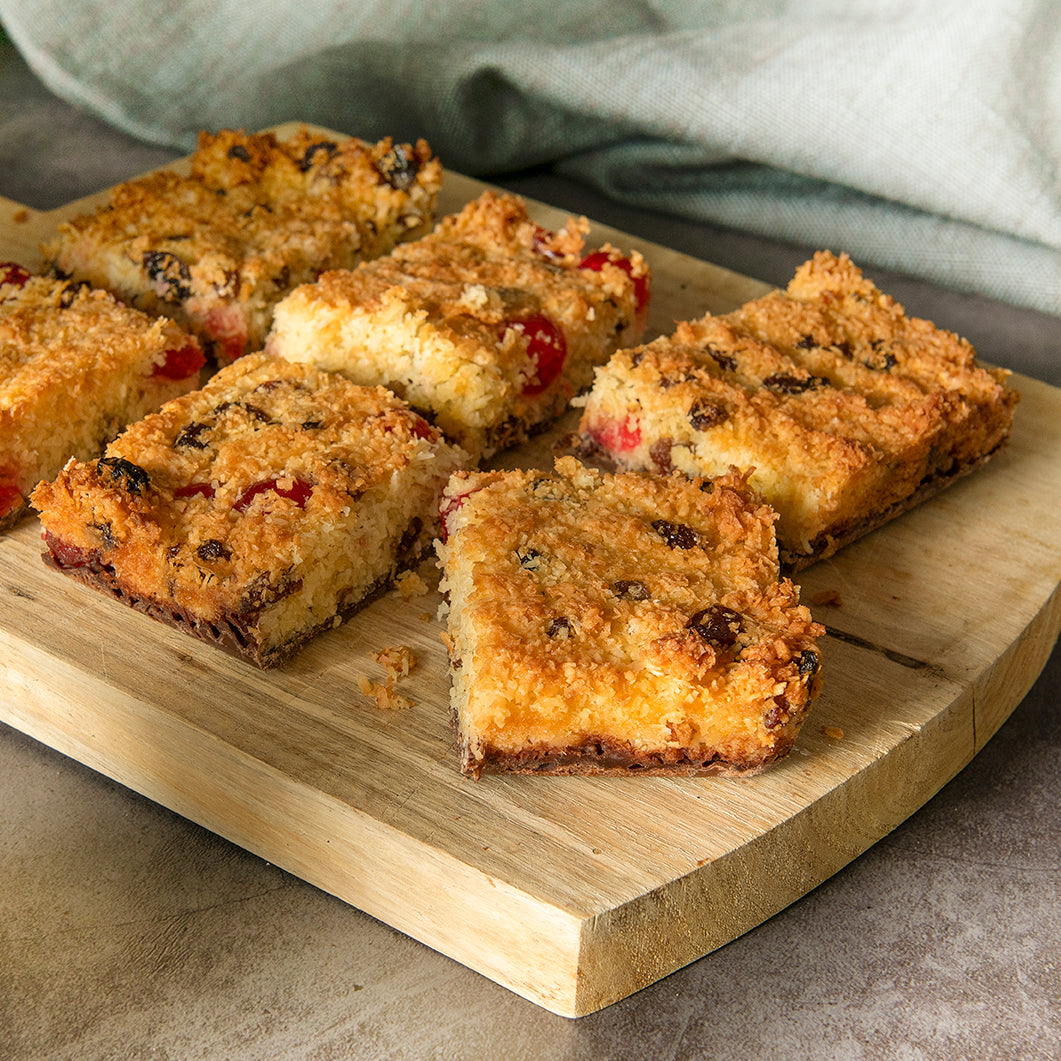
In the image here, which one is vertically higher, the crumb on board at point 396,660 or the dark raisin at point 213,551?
the dark raisin at point 213,551

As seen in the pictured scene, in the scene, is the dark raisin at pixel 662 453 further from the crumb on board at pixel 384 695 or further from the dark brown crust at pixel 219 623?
the crumb on board at pixel 384 695

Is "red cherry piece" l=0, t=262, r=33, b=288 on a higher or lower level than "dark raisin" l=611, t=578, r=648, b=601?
higher

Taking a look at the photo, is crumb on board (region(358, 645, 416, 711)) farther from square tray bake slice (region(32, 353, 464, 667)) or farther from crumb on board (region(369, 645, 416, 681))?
square tray bake slice (region(32, 353, 464, 667))

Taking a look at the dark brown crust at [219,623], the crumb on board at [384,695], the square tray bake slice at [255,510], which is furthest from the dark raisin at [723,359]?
the crumb on board at [384,695]

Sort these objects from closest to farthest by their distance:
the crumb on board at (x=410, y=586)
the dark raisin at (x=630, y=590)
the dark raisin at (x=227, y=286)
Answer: the dark raisin at (x=630, y=590), the crumb on board at (x=410, y=586), the dark raisin at (x=227, y=286)

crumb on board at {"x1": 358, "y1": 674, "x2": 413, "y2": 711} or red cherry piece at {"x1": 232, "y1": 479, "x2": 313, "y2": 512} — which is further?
red cherry piece at {"x1": 232, "y1": 479, "x2": 313, "y2": 512}

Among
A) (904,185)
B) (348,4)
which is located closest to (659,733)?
(904,185)

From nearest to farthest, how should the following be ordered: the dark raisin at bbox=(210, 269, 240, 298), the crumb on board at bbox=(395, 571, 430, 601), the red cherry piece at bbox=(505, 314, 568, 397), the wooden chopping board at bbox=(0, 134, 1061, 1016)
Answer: the wooden chopping board at bbox=(0, 134, 1061, 1016), the crumb on board at bbox=(395, 571, 430, 601), the red cherry piece at bbox=(505, 314, 568, 397), the dark raisin at bbox=(210, 269, 240, 298)

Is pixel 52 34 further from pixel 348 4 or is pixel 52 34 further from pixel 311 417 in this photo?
pixel 311 417

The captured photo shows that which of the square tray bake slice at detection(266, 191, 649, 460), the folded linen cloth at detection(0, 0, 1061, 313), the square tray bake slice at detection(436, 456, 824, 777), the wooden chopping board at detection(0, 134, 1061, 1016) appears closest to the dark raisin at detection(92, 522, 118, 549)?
the wooden chopping board at detection(0, 134, 1061, 1016)
